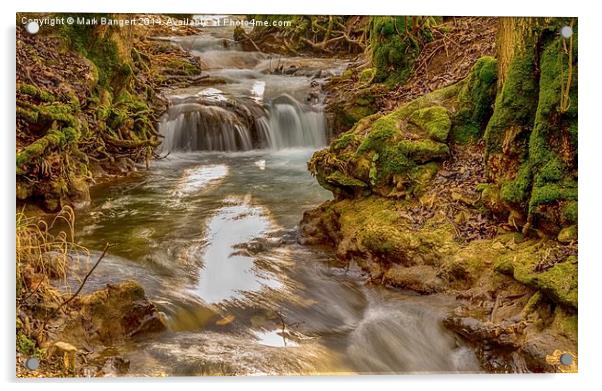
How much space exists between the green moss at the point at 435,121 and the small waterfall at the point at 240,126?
24.1 inches

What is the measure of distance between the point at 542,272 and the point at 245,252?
1581 millimetres

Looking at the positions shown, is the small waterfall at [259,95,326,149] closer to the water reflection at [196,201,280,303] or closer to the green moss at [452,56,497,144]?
the water reflection at [196,201,280,303]

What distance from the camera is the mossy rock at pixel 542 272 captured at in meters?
3.32

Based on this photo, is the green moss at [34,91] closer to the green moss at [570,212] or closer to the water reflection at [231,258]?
the water reflection at [231,258]

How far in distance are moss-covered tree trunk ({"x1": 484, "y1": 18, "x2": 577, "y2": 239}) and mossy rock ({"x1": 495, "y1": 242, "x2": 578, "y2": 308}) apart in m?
0.15

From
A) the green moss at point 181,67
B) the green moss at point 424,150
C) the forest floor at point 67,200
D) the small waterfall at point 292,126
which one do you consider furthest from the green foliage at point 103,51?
the green moss at point 424,150

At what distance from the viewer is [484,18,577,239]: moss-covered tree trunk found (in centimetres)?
347

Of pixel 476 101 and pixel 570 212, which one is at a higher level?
pixel 476 101

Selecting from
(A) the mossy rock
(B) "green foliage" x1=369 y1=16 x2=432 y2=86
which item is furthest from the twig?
(A) the mossy rock

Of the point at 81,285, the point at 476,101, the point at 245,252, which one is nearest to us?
the point at 81,285
